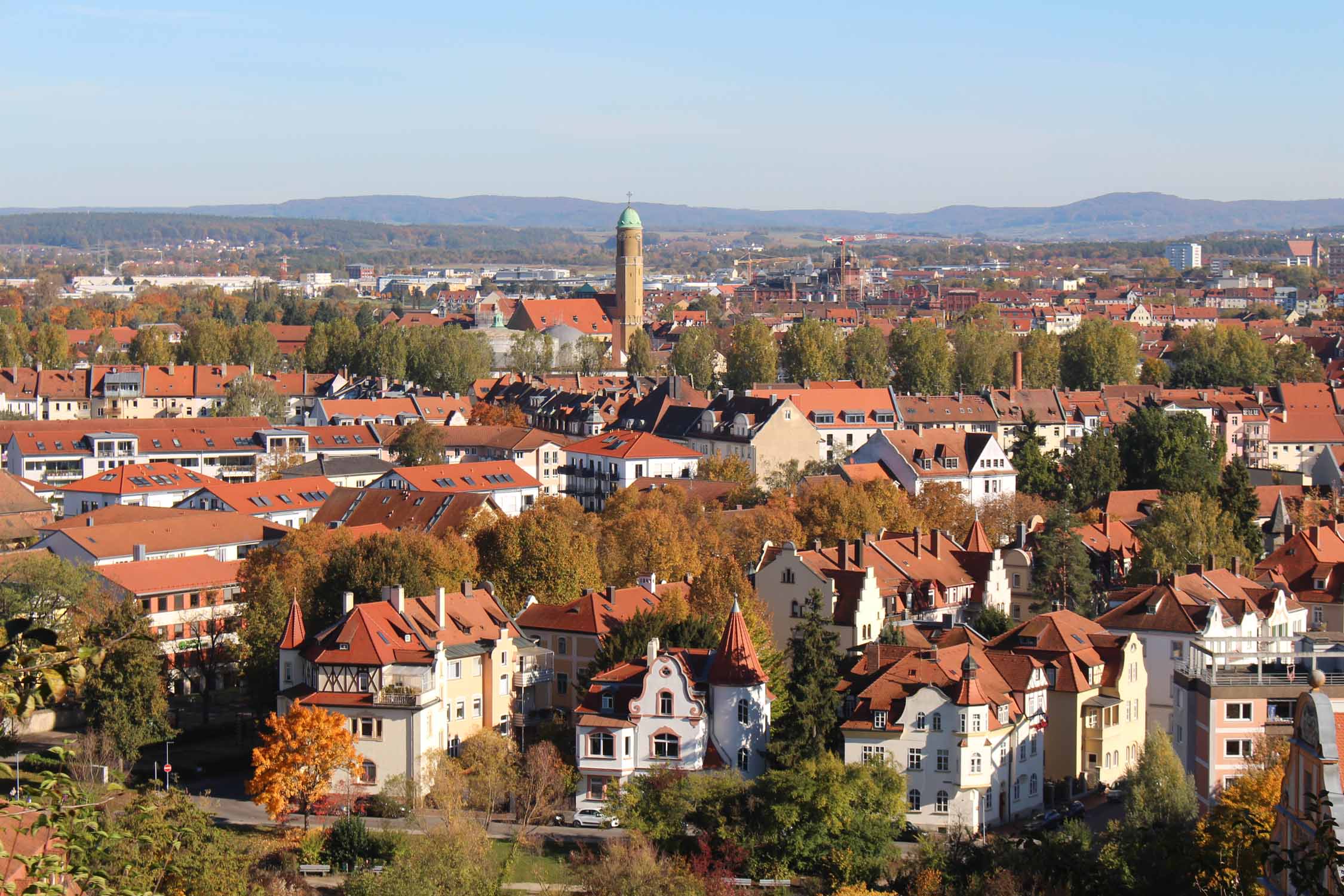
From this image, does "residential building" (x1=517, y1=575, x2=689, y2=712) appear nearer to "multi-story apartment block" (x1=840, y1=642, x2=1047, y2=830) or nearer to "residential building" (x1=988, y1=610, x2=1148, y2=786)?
"multi-story apartment block" (x1=840, y1=642, x2=1047, y2=830)

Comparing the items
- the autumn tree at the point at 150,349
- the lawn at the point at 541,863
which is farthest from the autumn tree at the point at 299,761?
the autumn tree at the point at 150,349

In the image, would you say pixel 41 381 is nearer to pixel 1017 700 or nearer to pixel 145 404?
pixel 145 404

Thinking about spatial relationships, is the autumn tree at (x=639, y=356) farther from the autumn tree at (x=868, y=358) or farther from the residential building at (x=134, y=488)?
the residential building at (x=134, y=488)

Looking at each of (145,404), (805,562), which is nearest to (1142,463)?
(805,562)

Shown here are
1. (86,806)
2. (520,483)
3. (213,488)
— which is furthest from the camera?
(520,483)

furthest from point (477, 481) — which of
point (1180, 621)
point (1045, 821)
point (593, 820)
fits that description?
point (1045, 821)

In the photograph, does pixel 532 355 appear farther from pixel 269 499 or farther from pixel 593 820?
pixel 593 820
